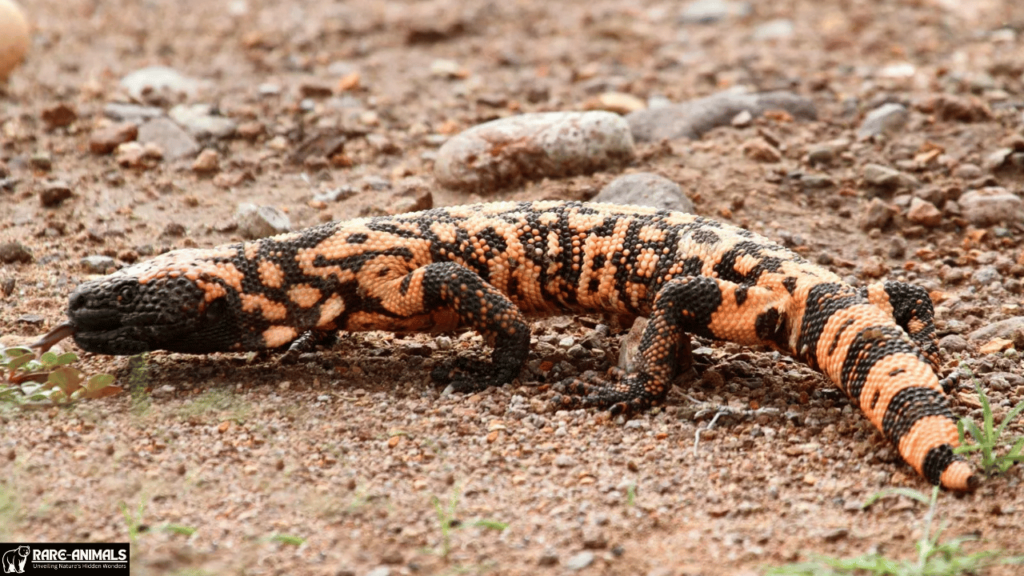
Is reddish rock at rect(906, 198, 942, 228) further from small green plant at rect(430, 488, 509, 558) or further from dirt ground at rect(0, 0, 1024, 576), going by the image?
small green plant at rect(430, 488, 509, 558)

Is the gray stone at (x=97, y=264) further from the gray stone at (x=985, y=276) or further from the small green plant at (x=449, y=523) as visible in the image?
the gray stone at (x=985, y=276)

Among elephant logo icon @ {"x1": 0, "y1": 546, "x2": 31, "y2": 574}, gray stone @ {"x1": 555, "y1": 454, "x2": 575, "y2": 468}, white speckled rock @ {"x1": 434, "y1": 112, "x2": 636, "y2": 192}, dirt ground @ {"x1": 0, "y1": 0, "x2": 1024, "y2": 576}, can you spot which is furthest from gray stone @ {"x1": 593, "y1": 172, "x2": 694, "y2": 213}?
elephant logo icon @ {"x1": 0, "y1": 546, "x2": 31, "y2": 574}

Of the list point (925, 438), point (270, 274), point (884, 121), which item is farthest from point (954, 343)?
point (270, 274)

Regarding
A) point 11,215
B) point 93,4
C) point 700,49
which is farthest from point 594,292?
point 93,4

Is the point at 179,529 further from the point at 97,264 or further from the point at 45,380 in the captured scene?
the point at 97,264

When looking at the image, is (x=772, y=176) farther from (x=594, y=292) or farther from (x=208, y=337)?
(x=208, y=337)
